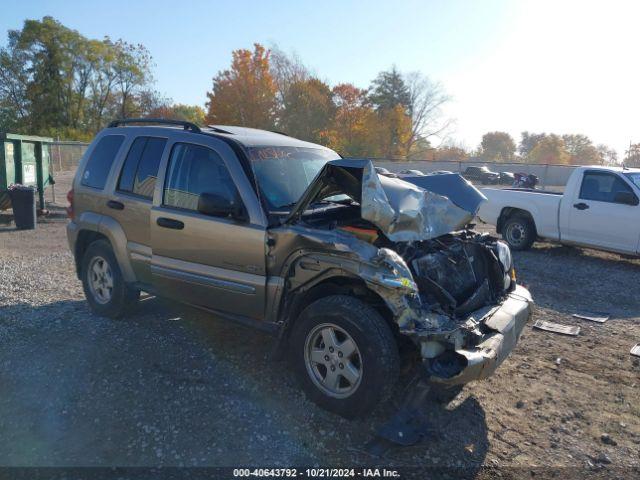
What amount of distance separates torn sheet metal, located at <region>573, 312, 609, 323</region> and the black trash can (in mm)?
11539

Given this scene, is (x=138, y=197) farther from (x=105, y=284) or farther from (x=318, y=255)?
(x=318, y=255)

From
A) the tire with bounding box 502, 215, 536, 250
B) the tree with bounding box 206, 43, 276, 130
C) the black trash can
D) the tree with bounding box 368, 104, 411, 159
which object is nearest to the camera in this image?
the tire with bounding box 502, 215, 536, 250

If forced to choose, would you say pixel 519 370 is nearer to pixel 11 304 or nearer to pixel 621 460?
pixel 621 460

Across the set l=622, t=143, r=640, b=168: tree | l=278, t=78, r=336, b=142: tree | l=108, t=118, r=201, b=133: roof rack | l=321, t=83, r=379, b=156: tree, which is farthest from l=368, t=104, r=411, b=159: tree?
l=108, t=118, r=201, b=133: roof rack

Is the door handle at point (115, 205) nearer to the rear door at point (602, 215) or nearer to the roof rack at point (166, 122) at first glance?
the roof rack at point (166, 122)

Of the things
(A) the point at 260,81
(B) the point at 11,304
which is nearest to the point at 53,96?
(A) the point at 260,81

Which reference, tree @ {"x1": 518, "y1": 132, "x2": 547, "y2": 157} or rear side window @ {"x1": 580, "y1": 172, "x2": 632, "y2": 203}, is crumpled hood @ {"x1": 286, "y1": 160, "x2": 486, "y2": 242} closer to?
rear side window @ {"x1": 580, "y1": 172, "x2": 632, "y2": 203}

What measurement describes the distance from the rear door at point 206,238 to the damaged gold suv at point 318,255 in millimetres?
13

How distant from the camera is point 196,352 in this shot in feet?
15.8

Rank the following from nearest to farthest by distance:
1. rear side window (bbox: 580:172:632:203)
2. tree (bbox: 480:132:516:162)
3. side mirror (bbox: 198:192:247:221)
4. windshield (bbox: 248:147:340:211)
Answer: side mirror (bbox: 198:192:247:221) → windshield (bbox: 248:147:340:211) → rear side window (bbox: 580:172:632:203) → tree (bbox: 480:132:516:162)

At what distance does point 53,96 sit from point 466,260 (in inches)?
2157

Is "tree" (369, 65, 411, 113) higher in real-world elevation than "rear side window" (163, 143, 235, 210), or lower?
higher

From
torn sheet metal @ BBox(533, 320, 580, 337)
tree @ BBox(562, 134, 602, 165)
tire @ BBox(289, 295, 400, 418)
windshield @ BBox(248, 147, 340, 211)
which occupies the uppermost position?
tree @ BBox(562, 134, 602, 165)

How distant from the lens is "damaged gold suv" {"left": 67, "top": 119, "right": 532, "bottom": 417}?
3488 millimetres
